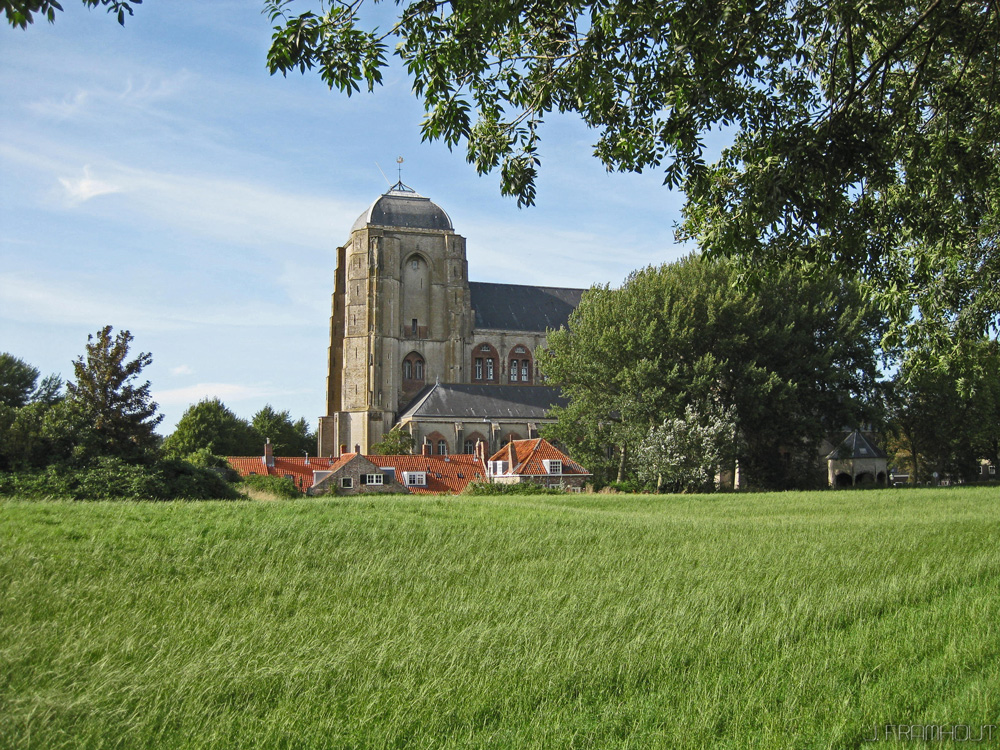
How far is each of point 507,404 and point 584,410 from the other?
22059mm

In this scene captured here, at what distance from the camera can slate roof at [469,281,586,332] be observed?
8125 centimetres

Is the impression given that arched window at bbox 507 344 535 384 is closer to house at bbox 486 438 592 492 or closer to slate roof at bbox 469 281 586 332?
slate roof at bbox 469 281 586 332

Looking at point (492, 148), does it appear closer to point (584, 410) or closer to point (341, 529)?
point (341, 529)

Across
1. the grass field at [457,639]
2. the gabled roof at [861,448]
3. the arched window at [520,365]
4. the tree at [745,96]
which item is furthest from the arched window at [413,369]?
the tree at [745,96]

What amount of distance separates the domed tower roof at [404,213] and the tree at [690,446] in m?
40.7

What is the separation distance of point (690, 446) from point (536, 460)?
947cm

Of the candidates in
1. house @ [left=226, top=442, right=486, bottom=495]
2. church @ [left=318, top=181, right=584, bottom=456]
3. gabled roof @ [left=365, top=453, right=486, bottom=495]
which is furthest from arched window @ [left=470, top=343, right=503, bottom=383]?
gabled roof @ [left=365, top=453, right=486, bottom=495]

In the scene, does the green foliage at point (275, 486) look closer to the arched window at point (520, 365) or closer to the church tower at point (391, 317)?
the church tower at point (391, 317)

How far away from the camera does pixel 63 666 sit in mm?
6422

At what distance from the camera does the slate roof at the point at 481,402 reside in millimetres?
68062

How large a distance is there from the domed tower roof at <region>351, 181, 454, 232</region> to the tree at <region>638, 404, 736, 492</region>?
4074cm

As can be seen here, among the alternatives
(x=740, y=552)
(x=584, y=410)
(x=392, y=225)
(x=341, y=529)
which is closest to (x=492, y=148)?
(x=341, y=529)

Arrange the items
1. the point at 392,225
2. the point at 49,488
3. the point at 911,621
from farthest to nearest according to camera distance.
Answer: the point at 392,225 < the point at 49,488 < the point at 911,621

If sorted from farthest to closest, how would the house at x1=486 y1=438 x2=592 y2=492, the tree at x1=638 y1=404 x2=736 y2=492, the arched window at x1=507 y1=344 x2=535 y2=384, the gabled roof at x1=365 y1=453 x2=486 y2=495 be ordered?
1. the arched window at x1=507 y1=344 x2=535 y2=384
2. the gabled roof at x1=365 y1=453 x2=486 y2=495
3. the house at x1=486 y1=438 x2=592 y2=492
4. the tree at x1=638 y1=404 x2=736 y2=492
